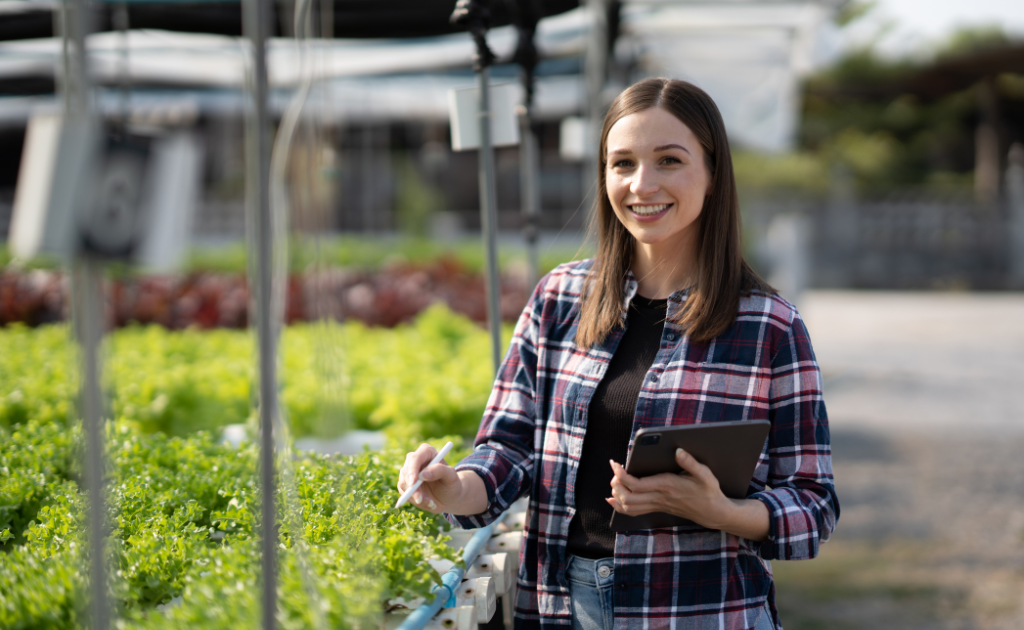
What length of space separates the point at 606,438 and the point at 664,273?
12.6 inches

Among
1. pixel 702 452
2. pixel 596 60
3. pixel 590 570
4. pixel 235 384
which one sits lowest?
pixel 235 384

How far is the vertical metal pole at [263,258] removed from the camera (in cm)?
83

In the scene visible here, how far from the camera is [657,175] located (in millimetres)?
1367

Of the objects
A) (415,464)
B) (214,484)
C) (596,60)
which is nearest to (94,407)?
(415,464)

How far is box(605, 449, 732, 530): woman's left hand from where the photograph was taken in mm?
1219

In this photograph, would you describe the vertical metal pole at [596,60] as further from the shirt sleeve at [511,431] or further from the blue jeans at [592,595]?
the blue jeans at [592,595]

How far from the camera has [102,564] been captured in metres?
0.79

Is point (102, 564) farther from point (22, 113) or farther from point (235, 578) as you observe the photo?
point (22, 113)

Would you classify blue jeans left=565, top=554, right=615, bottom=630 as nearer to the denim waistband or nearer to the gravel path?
the denim waistband

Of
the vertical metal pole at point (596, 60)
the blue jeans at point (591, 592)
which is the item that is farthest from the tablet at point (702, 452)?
the vertical metal pole at point (596, 60)

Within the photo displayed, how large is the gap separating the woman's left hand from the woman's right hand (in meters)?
0.26

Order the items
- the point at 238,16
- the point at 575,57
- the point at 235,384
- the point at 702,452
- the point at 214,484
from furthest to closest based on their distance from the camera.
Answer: the point at 575,57
the point at 238,16
the point at 235,384
the point at 214,484
the point at 702,452

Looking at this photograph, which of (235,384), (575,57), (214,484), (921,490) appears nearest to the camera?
(214,484)

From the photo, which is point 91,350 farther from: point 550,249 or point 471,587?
point 550,249
